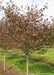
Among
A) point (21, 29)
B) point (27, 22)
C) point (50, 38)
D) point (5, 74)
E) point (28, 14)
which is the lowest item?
point (5, 74)

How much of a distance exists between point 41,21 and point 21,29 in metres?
1.68

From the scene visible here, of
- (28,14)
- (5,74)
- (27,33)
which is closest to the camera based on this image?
(27,33)

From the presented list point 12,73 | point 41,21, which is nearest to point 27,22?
point 41,21

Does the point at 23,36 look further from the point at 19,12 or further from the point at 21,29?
the point at 19,12

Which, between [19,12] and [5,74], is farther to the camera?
[5,74]

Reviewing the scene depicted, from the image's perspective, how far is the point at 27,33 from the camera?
7.28 metres

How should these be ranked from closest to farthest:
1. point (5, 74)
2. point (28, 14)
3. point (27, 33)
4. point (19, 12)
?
point (27, 33) → point (28, 14) → point (19, 12) → point (5, 74)

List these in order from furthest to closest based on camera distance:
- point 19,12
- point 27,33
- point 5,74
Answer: point 5,74 < point 19,12 < point 27,33

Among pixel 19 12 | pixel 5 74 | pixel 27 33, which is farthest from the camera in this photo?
pixel 5 74

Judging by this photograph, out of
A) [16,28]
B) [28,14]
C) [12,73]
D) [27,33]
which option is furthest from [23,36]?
[12,73]

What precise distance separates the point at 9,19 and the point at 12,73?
529cm

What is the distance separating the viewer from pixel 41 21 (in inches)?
318

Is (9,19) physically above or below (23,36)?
above

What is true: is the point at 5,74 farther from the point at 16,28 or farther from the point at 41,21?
the point at 41,21
